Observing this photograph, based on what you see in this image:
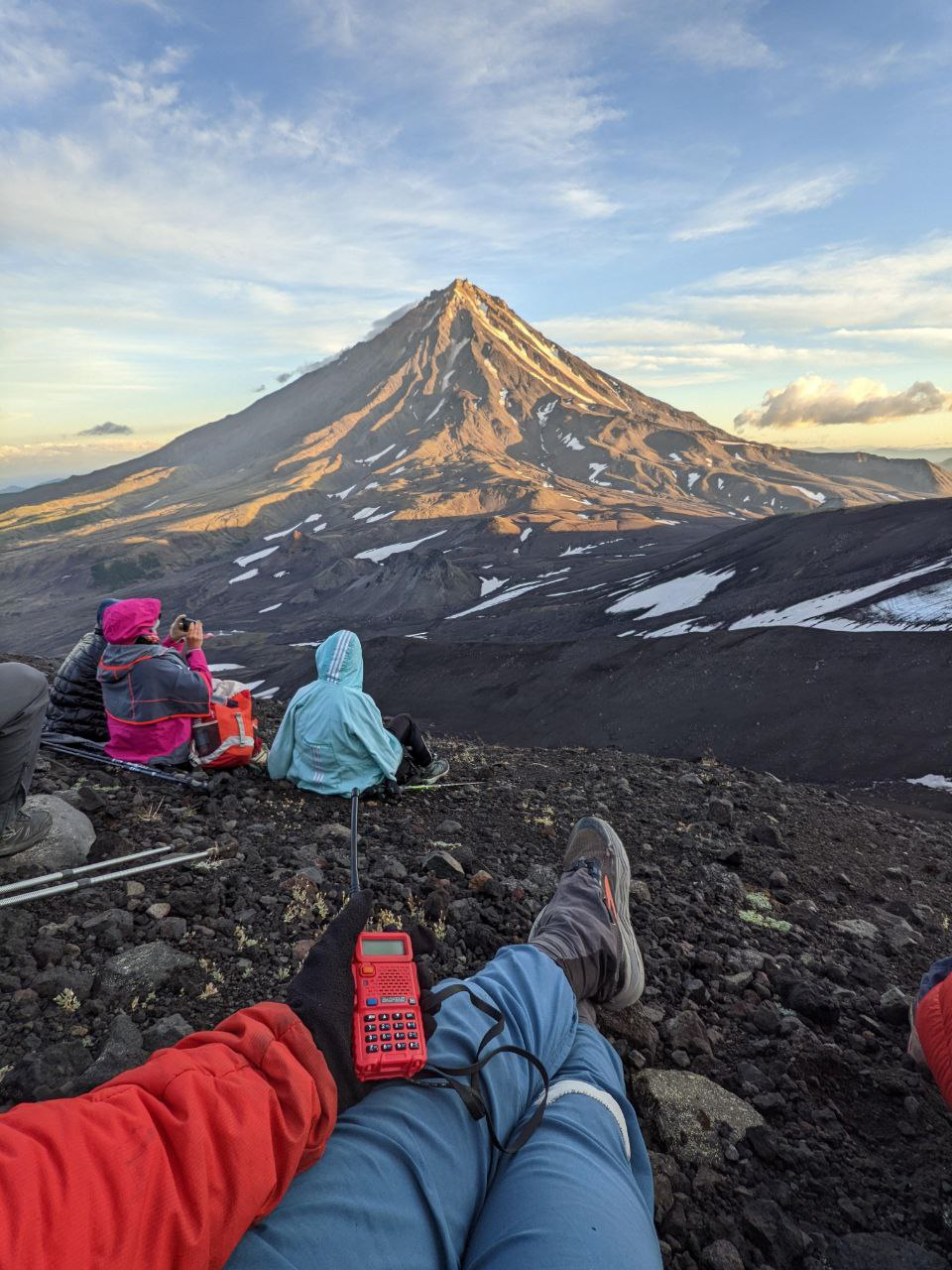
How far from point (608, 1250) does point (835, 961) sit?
272cm

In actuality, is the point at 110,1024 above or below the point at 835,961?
above

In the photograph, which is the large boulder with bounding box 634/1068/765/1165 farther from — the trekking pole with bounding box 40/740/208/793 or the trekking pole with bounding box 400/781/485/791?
the trekking pole with bounding box 40/740/208/793

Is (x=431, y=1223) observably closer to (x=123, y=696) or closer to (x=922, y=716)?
(x=123, y=696)

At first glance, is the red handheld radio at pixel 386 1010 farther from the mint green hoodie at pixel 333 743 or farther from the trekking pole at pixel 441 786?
the trekking pole at pixel 441 786

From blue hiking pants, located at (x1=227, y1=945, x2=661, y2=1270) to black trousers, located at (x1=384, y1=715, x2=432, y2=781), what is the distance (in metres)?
3.98

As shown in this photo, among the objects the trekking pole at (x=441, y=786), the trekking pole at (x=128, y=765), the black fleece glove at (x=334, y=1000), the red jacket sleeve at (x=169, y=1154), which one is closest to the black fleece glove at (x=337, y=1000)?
the black fleece glove at (x=334, y=1000)

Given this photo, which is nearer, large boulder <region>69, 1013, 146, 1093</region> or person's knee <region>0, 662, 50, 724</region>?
large boulder <region>69, 1013, 146, 1093</region>

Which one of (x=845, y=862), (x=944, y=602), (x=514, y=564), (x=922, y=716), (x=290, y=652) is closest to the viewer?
(x=845, y=862)

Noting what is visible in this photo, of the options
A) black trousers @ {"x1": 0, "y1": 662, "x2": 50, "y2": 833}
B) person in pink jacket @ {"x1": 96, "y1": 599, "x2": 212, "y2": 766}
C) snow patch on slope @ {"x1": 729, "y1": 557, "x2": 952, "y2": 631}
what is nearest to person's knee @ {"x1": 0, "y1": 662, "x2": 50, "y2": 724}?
black trousers @ {"x1": 0, "y1": 662, "x2": 50, "y2": 833}

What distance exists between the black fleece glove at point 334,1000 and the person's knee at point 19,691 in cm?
238

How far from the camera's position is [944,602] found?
16359 millimetres

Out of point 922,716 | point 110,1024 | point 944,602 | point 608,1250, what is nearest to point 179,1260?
point 608,1250

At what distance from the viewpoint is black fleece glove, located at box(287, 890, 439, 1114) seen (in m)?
1.74

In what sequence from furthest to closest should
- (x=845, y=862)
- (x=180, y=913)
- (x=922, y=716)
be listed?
(x=922, y=716)
(x=845, y=862)
(x=180, y=913)
